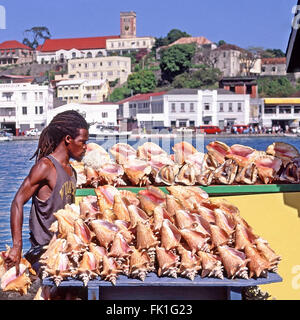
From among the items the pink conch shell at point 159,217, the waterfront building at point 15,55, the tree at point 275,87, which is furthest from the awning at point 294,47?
the waterfront building at point 15,55

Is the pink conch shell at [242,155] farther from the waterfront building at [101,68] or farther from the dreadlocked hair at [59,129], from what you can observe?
the waterfront building at [101,68]

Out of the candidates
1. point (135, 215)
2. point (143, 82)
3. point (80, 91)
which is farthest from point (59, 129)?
point (143, 82)

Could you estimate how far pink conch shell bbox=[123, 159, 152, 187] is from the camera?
→ 6.01 ft

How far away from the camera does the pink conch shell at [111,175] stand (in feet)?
6.07

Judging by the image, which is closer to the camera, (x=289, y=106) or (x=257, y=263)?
(x=257, y=263)

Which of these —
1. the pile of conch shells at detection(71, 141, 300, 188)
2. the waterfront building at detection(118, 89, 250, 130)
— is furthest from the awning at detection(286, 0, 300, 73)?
the waterfront building at detection(118, 89, 250, 130)

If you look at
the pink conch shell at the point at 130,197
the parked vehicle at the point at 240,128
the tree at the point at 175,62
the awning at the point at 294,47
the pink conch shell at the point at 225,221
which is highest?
the tree at the point at 175,62

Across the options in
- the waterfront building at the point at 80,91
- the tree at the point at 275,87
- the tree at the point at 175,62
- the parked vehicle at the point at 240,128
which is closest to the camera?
the parked vehicle at the point at 240,128

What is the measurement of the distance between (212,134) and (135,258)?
39.2 m

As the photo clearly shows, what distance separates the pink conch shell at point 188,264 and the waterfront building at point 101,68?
7557 centimetres
